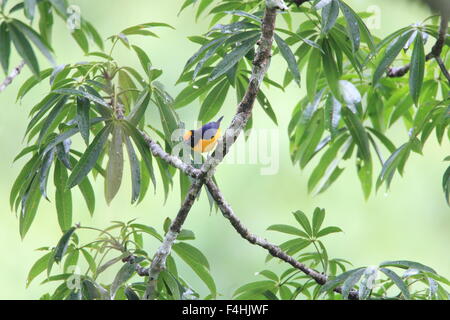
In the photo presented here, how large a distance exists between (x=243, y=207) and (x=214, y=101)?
2.24 meters

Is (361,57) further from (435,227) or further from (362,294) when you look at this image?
(435,227)

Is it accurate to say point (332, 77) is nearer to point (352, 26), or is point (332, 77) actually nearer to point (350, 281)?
point (352, 26)

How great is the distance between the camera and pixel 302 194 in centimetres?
387

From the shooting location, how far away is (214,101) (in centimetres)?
158

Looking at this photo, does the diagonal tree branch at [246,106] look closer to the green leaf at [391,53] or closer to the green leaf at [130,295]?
the green leaf at [130,295]

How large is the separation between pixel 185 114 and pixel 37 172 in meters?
2.27

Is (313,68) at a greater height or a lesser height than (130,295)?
greater

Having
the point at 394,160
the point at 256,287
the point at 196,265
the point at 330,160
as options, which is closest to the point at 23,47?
the point at 196,265

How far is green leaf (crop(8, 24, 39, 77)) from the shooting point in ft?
3.16

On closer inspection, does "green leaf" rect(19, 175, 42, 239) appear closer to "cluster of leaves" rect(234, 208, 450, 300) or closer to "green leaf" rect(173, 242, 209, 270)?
"green leaf" rect(173, 242, 209, 270)

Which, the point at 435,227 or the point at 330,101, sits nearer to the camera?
the point at 330,101

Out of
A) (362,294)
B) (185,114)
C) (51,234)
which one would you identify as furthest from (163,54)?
(362,294)

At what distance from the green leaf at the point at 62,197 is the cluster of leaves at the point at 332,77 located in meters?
0.36

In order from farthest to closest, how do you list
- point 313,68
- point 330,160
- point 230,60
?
point 330,160, point 313,68, point 230,60
